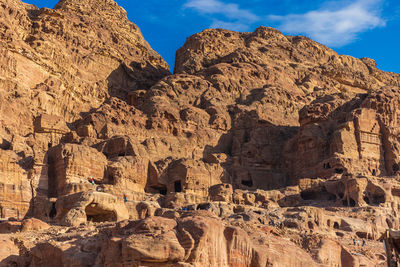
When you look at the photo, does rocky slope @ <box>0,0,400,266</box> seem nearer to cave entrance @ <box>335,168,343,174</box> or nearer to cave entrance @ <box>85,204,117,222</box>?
cave entrance @ <box>85,204,117,222</box>

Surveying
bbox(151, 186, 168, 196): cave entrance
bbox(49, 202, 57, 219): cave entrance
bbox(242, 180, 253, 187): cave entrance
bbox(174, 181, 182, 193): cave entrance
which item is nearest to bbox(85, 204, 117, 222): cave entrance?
bbox(49, 202, 57, 219): cave entrance

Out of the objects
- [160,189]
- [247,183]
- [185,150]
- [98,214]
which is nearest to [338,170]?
[247,183]

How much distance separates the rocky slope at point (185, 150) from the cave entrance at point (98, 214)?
126 millimetres

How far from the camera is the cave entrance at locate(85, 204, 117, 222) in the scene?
45688 millimetres

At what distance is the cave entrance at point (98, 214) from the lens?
45688 millimetres

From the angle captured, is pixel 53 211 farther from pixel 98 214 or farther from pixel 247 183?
pixel 247 183

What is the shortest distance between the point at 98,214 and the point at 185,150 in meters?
26.1

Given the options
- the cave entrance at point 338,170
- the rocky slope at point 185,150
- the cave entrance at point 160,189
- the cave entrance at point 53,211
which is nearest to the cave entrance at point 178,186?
the rocky slope at point 185,150

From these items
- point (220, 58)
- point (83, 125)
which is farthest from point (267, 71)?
point (83, 125)

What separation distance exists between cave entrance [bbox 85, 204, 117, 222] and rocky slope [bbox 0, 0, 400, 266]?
4.9 inches

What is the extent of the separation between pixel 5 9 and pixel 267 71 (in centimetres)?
3725

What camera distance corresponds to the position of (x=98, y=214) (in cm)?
4653

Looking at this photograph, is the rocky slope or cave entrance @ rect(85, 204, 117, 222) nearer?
the rocky slope

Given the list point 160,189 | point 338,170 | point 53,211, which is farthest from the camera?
point 338,170
